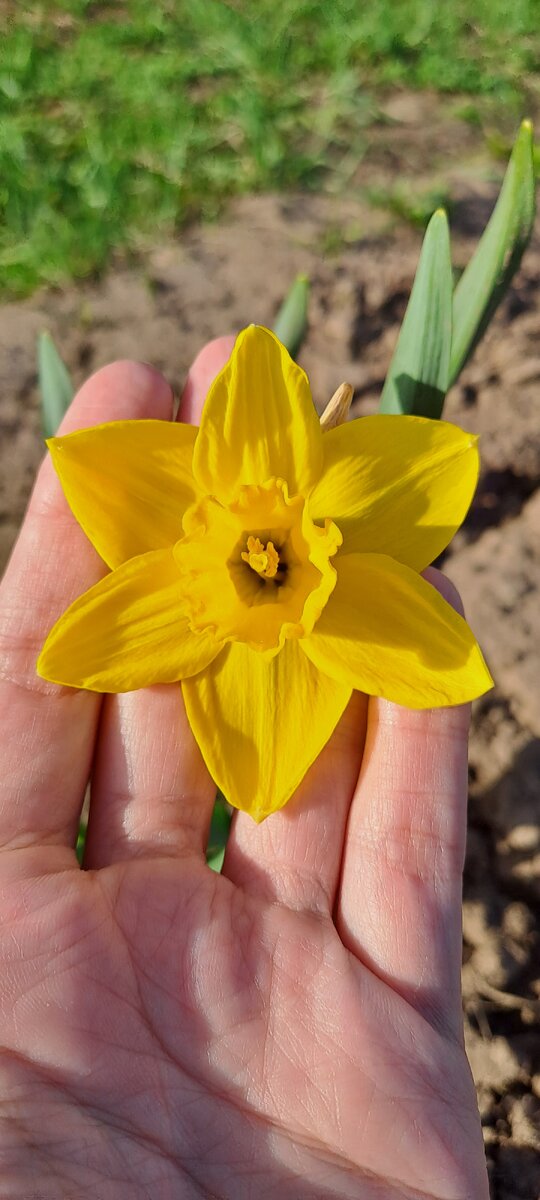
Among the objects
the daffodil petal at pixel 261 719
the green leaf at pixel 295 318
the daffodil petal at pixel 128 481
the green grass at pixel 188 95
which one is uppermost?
the green grass at pixel 188 95

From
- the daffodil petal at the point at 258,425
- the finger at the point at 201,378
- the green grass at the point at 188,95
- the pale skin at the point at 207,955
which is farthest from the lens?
the green grass at the point at 188,95

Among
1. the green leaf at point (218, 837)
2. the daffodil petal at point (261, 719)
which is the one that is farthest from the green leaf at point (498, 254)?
the green leaf at point (218, 837)

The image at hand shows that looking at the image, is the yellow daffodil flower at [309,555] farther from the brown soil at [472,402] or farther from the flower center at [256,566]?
the brown soil at [472,402]

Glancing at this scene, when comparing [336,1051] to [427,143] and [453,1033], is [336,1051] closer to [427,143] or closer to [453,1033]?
[453,1033]

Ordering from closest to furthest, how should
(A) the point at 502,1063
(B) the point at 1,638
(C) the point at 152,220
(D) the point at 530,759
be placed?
(B) the point at 1,638
(A) the point at 502,1063
(D) the point at 530,759
(C) the point at 152,220

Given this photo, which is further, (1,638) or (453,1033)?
(1,638)

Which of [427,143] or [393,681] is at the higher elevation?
[427,143]

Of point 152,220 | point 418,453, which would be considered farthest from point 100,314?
point 418,453

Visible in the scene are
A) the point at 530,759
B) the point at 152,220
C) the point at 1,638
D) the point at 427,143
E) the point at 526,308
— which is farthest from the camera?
the point at 427,143
